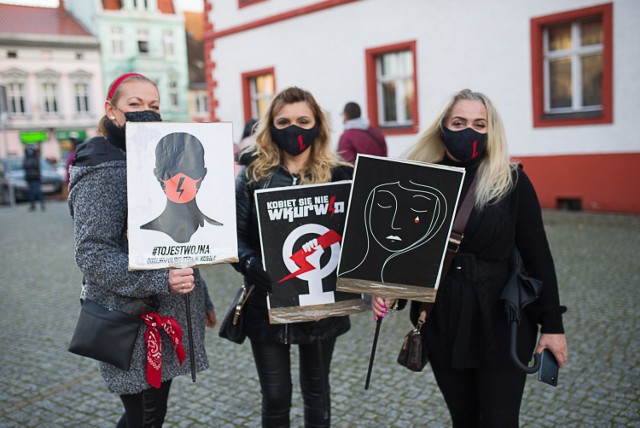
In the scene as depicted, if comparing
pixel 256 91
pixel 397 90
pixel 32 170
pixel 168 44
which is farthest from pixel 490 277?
pixel 168 44

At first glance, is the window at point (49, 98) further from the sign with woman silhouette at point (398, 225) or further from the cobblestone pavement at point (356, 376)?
the sign with woman silhouette at point (398, 225)

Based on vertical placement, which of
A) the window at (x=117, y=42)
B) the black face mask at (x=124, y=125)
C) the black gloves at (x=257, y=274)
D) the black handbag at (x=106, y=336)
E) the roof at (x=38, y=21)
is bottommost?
the black handbag at (x=106, y=336)

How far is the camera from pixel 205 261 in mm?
2393

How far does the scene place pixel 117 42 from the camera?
140 feet

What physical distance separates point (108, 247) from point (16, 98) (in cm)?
4240

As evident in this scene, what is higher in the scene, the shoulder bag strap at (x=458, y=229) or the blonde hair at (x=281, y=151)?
the blonde hair at (x=281, y=151)

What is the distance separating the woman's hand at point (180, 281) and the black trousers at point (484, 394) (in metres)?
1.12

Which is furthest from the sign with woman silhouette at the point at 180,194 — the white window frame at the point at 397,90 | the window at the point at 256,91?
the window at the point at 256,91

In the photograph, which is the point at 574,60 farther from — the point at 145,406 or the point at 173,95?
the point at 173,95

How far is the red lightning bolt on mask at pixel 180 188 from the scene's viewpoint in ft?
7.77

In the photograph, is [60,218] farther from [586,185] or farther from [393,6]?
[586,185]

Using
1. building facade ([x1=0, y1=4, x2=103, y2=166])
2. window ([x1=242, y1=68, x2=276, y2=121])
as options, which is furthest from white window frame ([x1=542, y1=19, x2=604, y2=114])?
building facade ([x1=0, y1=4, x2=103, y2=166])

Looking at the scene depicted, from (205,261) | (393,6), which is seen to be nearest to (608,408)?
(205,261)

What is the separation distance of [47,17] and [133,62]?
6312mm
